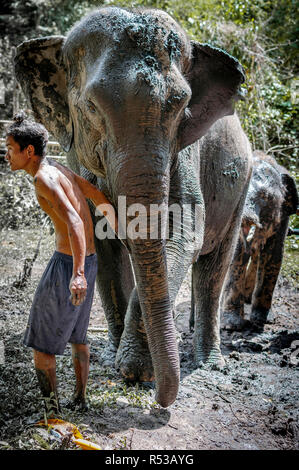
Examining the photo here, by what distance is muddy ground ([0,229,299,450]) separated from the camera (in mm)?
2994

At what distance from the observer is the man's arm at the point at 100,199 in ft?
10.4

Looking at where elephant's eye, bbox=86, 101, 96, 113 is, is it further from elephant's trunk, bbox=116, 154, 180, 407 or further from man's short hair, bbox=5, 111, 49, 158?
elephant's trunk, bbox=116, 154, 180, 407

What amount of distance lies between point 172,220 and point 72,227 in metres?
1.11

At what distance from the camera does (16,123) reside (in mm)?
2967

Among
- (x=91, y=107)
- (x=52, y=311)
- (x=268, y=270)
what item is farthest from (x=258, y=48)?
(x=52, y=311)

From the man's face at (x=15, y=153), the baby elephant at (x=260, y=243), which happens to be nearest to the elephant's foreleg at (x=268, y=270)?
the baby elephant at (x=260, y=243)

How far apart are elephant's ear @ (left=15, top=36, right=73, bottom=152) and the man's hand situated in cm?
124

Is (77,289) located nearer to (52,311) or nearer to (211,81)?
(52,311)

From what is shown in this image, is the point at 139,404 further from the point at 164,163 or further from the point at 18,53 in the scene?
Result: the point at 18,53

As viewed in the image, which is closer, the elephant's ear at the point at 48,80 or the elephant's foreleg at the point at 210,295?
the elephant's ear at the point at 48,80

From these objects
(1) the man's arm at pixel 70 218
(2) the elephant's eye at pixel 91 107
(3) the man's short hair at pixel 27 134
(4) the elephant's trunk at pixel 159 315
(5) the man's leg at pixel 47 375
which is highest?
(2) the elephant's eye at pixel 91 107

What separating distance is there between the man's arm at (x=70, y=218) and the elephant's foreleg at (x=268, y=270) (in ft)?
14.7

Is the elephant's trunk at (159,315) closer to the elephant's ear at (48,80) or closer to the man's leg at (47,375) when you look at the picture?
the man's leg at (47,375)
